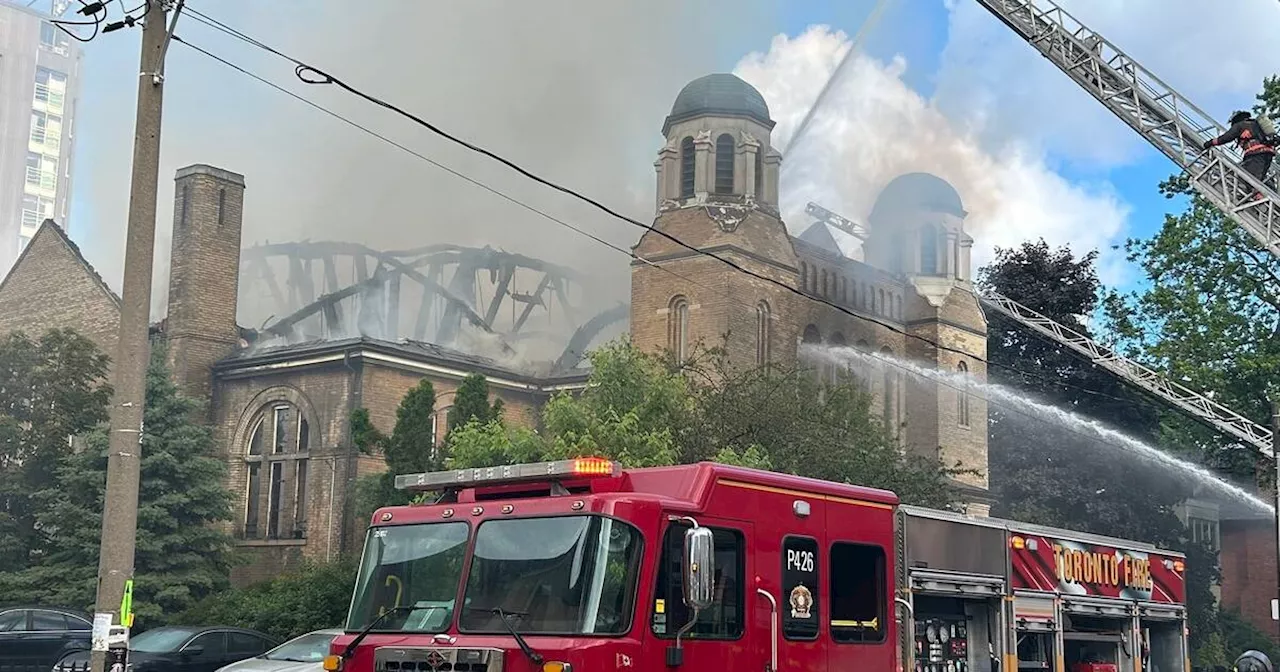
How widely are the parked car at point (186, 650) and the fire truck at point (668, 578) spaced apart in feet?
37.4

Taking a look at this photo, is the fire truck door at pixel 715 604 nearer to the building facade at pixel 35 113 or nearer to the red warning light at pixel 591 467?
the red warning light at pixel 591 467

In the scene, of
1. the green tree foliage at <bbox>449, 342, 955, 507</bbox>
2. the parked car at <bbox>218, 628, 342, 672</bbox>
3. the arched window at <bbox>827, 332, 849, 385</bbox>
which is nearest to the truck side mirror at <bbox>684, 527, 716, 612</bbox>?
the parked car at <bbox>218, 628, 342, 672</bbox>

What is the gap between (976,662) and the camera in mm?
10953

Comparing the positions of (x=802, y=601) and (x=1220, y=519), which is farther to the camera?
(x=1220, y=519)

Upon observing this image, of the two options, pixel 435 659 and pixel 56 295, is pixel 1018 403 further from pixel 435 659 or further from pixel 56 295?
pixel 435 659

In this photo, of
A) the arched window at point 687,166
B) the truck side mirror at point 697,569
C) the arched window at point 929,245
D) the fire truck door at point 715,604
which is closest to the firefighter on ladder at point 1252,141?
the fire truck door at point 715,604

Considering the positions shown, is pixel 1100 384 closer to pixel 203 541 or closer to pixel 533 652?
pixel 203 541

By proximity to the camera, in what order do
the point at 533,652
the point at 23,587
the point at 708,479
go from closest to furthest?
the point at 533,652 → the point at 708,479 → the point at 23,587

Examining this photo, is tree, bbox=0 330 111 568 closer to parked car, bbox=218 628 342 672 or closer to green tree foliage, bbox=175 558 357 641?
green tree foliage, bbox=175 558 357 641

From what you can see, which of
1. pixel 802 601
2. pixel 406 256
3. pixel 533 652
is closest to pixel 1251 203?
pixel 802 601

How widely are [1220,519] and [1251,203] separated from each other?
4190 centimetres

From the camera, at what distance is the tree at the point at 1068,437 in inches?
1651

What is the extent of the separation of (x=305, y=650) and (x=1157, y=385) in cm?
1958

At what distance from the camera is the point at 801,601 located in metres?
9.16
